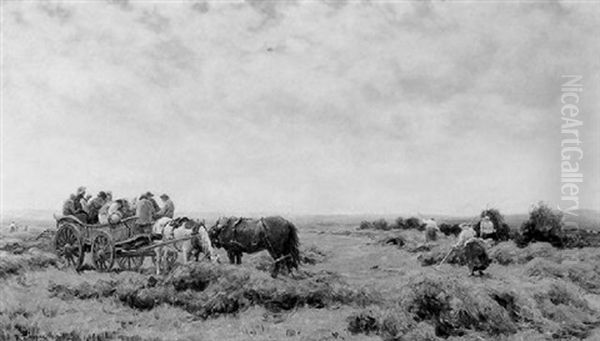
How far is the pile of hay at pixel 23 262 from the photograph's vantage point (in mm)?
11297

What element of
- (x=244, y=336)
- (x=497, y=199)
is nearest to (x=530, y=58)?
(x=497, y=199)

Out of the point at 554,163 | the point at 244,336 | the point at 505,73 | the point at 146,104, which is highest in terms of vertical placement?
the point at 505,73

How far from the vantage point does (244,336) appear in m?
9.42

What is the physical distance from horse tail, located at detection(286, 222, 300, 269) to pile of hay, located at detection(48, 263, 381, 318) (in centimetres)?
30

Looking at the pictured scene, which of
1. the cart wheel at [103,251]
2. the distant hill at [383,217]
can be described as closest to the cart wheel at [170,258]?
the distant hill at [383,217]

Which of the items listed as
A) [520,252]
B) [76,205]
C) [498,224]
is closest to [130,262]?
[76,205]

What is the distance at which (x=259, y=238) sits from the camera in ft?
35.0

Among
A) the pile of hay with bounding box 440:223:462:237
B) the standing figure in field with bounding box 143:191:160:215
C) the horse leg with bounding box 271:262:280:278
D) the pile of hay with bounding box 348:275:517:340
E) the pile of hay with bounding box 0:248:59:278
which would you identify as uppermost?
the standing figure in field with bounding box 143:191:160:215

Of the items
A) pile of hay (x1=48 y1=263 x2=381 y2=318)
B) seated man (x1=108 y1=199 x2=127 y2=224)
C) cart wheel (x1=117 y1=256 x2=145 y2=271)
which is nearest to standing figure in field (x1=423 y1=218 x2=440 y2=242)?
pile of hay (x1=48 y1=263 x2=381 y2=318)

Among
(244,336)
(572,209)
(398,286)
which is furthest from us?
(572,209)

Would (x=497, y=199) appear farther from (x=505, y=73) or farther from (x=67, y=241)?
(x=67, y=241)

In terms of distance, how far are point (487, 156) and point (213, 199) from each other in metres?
4.58

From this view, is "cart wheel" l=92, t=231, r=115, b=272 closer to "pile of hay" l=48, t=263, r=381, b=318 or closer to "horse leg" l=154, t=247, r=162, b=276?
"horse leg" l=154, t=247, r=162, b=276

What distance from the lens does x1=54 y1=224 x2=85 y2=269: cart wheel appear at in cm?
1166
